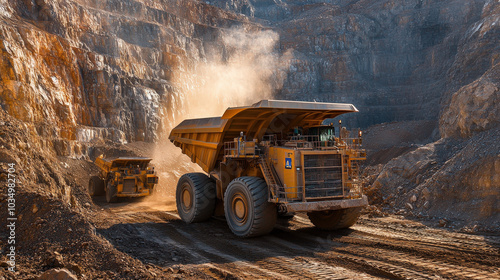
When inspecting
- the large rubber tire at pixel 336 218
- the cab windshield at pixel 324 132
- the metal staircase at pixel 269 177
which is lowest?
the large rubber tire at pixel 336 218

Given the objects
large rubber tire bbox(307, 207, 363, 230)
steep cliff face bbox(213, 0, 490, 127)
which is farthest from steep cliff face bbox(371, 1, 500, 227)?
steep cliff face bbox(213, 0, 490, 127)

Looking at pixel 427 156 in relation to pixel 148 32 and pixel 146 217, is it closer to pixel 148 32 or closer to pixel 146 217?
pixel 146 217

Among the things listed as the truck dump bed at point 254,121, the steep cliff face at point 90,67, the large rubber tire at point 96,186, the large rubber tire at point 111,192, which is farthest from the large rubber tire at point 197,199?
the steep cliff face at point 90,67

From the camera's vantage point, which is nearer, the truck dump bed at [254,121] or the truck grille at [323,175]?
the truck grille at [323,175]

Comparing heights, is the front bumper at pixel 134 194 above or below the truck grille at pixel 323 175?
below

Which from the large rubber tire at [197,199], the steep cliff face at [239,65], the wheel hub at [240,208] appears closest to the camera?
the wheel hub at [240,208]

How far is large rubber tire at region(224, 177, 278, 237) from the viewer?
29.9ft

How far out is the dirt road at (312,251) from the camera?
6.52 metres

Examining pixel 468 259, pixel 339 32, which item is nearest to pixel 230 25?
pixel 339 32

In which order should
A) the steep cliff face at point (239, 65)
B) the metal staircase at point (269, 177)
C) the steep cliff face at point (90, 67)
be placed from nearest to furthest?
1. the metal staircase at point (269, 177)
2. the steep cliff face at point (239, 65)
3. the steep cliff face at point (90, 67)

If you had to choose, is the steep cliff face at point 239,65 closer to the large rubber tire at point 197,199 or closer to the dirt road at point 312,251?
the dirt road at point 312,251

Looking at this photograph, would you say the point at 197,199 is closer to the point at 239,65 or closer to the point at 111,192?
the point at 111,192

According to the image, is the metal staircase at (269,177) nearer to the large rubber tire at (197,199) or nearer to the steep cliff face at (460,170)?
the large rubber tire at (197,199)

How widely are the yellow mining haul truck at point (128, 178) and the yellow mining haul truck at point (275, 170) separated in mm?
6792
